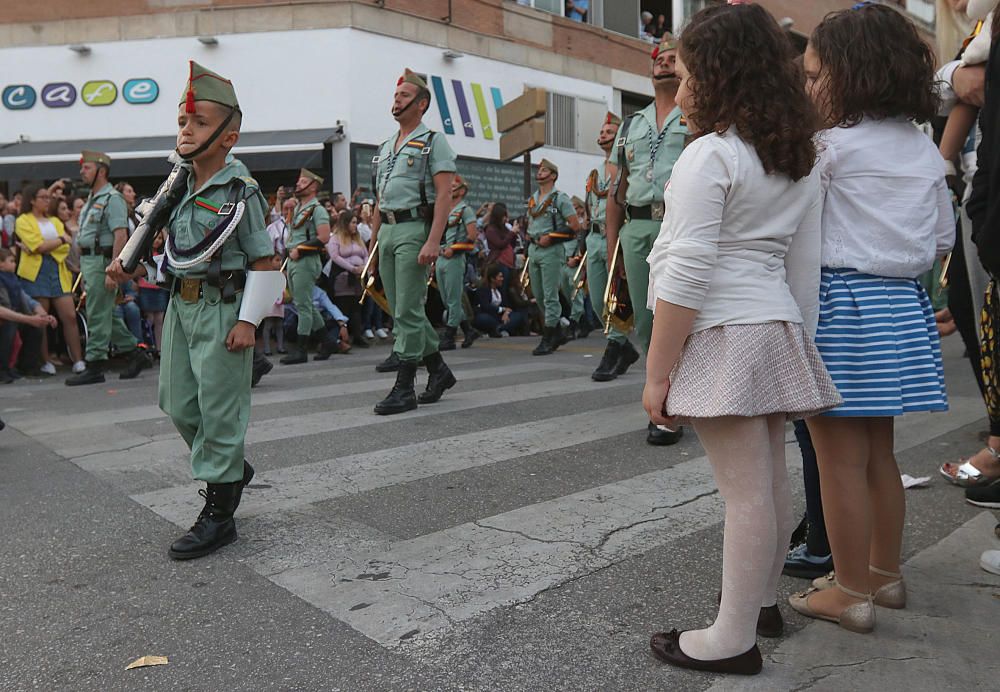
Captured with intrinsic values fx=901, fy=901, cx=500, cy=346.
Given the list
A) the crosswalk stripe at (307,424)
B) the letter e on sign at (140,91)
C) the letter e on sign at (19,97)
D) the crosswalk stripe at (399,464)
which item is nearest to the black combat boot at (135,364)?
the crosswalk stripe at (307,424)

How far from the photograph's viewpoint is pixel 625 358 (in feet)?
26.4

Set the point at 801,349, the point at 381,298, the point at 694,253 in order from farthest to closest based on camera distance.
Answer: the point at 381,298 < the point at 801,349 < the point at 694,253

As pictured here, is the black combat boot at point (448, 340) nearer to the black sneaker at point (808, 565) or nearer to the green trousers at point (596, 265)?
the green trousers at point (596, 265)

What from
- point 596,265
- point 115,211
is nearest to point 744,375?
point 596,265

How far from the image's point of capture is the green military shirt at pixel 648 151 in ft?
16.8

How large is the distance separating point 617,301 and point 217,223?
112 inches

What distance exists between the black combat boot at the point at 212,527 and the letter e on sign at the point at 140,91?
16.9 metres

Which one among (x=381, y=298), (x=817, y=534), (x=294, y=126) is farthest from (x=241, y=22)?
(x=817, y=534)

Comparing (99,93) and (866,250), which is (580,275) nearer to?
(866,250)

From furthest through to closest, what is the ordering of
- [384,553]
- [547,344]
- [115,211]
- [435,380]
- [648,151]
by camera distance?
1. [547,344]
2. [115,211]
3. [435,380]
4. [648,151]
5. [384,553]

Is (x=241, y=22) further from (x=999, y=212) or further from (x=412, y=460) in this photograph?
(x=999, y=212)

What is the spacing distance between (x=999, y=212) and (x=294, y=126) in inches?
676

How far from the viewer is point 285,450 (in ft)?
16.8

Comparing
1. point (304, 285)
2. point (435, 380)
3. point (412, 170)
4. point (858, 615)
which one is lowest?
point (858, 615)
